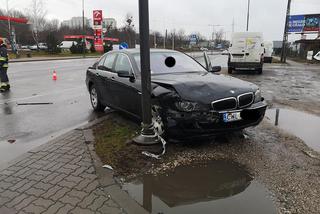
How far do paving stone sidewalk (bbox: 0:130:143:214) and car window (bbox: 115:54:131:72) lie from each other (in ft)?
6.15

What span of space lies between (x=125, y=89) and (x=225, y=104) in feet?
7.12

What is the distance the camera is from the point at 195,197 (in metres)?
3.39

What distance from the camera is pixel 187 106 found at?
4.31 meters

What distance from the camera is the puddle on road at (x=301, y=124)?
17.9 feet

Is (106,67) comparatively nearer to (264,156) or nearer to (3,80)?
(264,156)

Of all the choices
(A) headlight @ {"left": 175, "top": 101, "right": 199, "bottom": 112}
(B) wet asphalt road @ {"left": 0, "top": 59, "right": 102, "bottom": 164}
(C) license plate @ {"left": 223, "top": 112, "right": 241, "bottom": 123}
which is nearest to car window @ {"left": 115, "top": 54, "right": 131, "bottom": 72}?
(B) wet asphalt road @ {"left": 0, "top": 59, "right": 102, "bottom": 164}

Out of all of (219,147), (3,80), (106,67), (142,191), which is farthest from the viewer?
(3,80)

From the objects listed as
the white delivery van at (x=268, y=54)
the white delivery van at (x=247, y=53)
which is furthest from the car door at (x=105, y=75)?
the white delivery van at (x=268, y=54)

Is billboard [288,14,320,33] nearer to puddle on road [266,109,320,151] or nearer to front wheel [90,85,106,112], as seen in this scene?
puddle on road [266,109,320,151]

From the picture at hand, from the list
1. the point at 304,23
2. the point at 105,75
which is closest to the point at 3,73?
the point at 105,75

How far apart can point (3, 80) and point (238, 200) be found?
11.1 m

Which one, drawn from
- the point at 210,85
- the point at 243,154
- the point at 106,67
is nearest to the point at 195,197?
the point at 243,154

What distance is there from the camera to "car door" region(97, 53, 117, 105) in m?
6.67

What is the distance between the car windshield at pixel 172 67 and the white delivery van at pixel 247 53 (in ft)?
43.5
